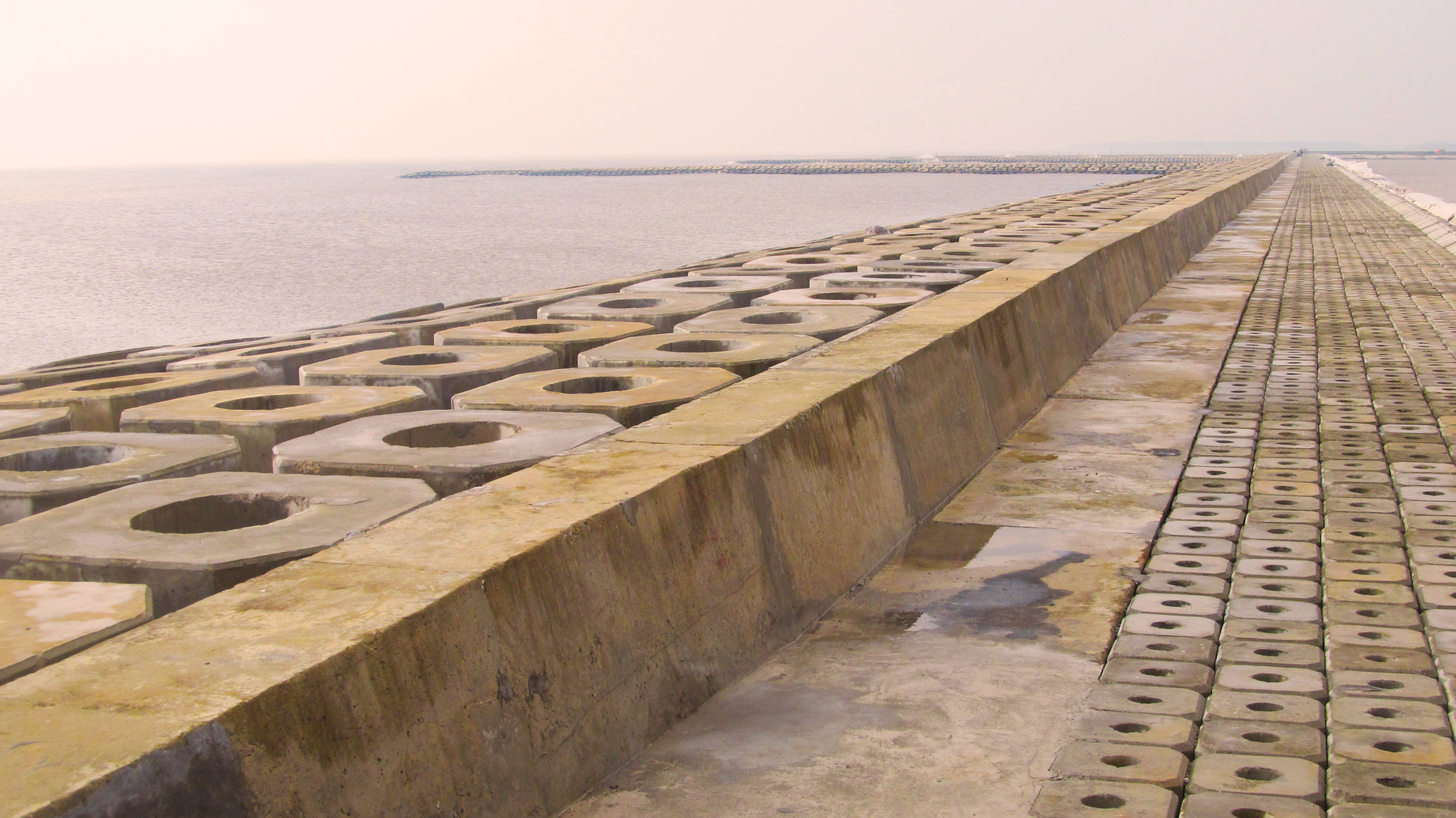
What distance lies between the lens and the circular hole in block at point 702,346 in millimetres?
8164

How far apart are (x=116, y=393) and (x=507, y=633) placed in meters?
5.67

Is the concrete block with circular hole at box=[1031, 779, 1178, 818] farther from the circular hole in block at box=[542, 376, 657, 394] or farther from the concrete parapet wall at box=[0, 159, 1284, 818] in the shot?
the circular hole in block at box=[542, 376, 657, 394]

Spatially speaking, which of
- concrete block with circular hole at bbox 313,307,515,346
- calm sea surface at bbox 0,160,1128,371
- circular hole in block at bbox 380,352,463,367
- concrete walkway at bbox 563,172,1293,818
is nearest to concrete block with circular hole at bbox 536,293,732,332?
concrete block with circular hole at bbox 313,307,515,346

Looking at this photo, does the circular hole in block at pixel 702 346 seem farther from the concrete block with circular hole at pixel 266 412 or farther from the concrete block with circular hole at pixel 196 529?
the concrete block with circular hole at pixel 196 529

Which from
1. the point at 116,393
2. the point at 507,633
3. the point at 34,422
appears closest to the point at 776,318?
the point at 116,393

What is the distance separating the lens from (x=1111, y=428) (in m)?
7.29

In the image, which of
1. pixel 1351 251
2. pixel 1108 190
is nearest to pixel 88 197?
pixel 1108 190

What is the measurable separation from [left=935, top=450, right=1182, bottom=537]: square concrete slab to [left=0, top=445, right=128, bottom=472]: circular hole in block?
11.7ft

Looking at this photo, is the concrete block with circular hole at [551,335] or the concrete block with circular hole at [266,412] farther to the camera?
the concrete block with circular hole at [551,335]

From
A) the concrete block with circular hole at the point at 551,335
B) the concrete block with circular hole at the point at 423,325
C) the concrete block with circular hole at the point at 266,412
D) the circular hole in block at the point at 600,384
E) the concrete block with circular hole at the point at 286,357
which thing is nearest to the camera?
the concrete block with circular hole at the point at 266,412

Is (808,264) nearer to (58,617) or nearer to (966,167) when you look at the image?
(58,617)

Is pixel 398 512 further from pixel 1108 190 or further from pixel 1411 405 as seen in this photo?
pixel 1108 190

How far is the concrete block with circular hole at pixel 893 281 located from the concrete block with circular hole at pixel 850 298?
0.05m

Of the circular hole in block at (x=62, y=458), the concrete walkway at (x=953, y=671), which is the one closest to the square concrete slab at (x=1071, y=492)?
the concrete walkway at (x=953, y=671)
